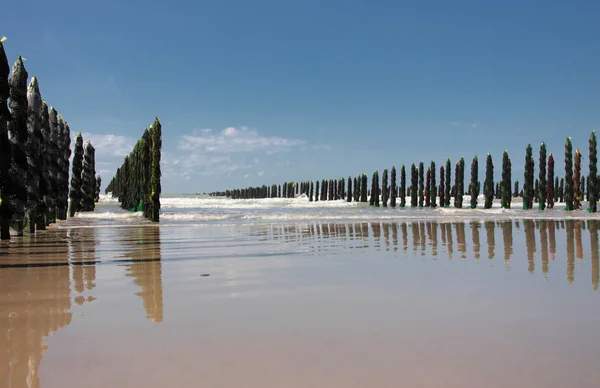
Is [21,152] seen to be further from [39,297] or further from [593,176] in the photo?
[593,176]

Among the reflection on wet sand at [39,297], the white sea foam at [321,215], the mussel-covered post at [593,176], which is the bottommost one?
the white sea foam at [321,215]

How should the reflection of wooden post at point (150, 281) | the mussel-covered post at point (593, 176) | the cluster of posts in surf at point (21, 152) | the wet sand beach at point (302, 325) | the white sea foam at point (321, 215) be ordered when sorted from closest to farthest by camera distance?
the wet sand beach at point (302, 325) < the reflection of wooden post at point (150, 281) < the cluster of posts in surf at point (21, 152) < the white sea foam at point (321, 215) < the mussel-covered post at point (593, 176)

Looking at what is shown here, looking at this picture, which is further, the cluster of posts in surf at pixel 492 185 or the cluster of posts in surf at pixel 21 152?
the cluster of posts in surf at pixel 492 185

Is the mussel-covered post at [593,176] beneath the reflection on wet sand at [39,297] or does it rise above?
above

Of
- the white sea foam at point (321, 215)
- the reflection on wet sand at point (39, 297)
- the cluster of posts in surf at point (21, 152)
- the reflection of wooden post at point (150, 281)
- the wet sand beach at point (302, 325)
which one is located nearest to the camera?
the wet sand beach at point (302, 325)

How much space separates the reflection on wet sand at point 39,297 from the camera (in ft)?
11.6

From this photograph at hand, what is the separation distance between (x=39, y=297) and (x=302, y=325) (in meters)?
3.82

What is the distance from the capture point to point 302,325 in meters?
4.55

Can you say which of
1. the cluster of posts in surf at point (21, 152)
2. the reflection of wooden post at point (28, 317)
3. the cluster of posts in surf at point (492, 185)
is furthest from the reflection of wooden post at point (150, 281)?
the cluster of posts in surf at point (492, 185)

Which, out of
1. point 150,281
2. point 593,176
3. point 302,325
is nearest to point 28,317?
point 150,281

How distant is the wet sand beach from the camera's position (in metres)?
3.25

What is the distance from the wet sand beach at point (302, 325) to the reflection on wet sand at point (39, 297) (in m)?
0.02

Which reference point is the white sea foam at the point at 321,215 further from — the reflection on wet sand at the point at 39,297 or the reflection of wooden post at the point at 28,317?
the reflection of wooden post at the point at 28,317

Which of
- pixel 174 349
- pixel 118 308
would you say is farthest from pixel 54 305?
pixel 174 349
